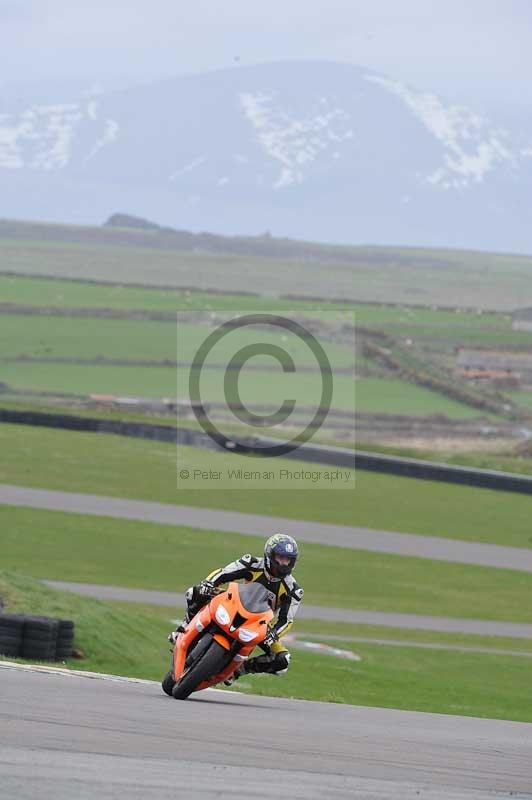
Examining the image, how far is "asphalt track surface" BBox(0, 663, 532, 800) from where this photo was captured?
6.98 m

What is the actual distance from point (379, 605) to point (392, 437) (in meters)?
40.9

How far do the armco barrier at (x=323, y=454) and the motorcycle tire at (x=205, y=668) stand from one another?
126 feet

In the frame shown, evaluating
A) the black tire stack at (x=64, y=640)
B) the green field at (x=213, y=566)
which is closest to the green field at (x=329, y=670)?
the black tire stack at (x=64, y=640)

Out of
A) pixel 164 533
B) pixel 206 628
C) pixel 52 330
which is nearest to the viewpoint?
pixel 206 628

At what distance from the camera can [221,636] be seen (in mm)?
11641

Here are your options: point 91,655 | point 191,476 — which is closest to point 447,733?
point 91,655

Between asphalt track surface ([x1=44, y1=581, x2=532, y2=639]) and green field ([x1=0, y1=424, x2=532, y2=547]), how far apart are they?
10.9 metres

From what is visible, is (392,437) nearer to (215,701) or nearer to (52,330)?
(52,330)

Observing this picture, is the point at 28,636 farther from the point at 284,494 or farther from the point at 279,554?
the point at 284,494

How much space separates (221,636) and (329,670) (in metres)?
10.7

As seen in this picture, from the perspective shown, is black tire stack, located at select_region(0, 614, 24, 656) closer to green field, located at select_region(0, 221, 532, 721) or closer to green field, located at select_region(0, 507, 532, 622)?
green field, located at select_region(0, 221, 532, 721)

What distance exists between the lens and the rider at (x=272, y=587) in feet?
38.8

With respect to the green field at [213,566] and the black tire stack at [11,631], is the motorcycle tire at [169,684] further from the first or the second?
the green field at [213,566]

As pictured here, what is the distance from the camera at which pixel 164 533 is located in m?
36.8
